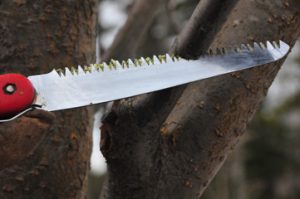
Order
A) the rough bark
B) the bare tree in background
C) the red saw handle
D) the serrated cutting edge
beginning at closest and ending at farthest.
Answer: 1. the red saw handle
2. the serrated cutting edge
3. the bare tree in background
4. the rough bark

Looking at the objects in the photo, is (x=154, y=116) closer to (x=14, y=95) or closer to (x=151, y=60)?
(x=151, y=60)

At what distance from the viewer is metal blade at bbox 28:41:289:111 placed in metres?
1.34

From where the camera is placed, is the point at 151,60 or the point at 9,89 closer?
the point at 9,89

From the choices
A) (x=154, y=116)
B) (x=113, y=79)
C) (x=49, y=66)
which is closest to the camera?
(x=113, y=79)

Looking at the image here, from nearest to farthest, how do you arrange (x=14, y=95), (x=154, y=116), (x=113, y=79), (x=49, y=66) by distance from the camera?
(x=14, y=95), (x=113, y=79), (x=154, y=116), (x=49, y=66)

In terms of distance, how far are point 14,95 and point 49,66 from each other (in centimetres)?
44

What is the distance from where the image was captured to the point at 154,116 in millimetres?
1523

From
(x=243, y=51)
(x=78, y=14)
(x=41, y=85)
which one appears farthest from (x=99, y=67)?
(x=78, y=14)

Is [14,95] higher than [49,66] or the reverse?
higher

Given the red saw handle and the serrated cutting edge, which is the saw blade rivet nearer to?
the red saw handle

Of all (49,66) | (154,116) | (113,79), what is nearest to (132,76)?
(113,79)

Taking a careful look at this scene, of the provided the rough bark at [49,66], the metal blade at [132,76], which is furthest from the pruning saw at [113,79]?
the rough bark at [49,66]

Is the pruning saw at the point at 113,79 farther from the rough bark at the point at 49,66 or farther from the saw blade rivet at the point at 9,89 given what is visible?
the rough bark at the point at 49,66

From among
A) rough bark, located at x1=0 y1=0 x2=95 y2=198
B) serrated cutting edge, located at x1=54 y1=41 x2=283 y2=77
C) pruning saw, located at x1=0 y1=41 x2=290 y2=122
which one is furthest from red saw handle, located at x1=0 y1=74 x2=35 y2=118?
rough bark, located at x1=0 y1=0 x2=95 y2=198
